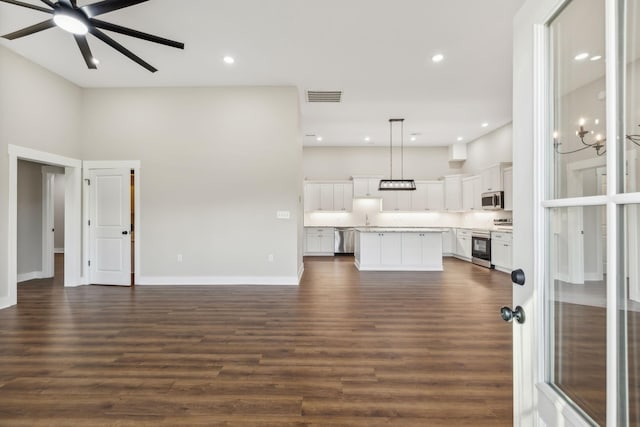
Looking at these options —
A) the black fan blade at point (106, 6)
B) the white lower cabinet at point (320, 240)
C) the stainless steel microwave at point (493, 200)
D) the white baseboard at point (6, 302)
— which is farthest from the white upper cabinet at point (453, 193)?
the white baseboard at point (6, 302)

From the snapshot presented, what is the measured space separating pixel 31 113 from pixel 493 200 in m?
8.66

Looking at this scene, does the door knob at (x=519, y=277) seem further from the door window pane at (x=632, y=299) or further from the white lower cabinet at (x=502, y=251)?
the white lower cabinet at (x=502, y=251)

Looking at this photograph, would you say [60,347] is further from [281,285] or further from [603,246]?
[603,246]

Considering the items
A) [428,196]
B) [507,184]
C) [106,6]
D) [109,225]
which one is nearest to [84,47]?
[106,6]

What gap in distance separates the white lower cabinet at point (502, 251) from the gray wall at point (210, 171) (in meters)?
Result: 4.31

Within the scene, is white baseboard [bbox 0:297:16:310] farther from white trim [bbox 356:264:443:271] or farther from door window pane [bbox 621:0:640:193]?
door window pane [bbox 621:0:640:193]

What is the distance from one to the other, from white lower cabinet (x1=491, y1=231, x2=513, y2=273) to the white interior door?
710cm

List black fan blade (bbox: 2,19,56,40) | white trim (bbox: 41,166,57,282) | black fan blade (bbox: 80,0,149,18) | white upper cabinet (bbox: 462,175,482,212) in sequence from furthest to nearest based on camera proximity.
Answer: white upper cabinet (bbox: 462,175,482,212) < white trim (bbox: 41,166,57,282) < black fan blade (bbox: 2,19,56,40) < black fan blade (bbox: 80,0,149,18)

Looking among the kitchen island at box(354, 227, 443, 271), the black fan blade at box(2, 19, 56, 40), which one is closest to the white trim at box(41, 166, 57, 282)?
the black fan blade at box(2, 19, 56, 40)

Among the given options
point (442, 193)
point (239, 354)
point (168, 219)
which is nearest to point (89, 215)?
point (168, 219)

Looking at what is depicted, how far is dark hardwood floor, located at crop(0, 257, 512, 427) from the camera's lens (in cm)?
187

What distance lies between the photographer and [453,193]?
8.98m

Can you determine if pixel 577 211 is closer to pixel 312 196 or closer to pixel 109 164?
pixel 109 164

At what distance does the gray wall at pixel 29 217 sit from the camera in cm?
564
